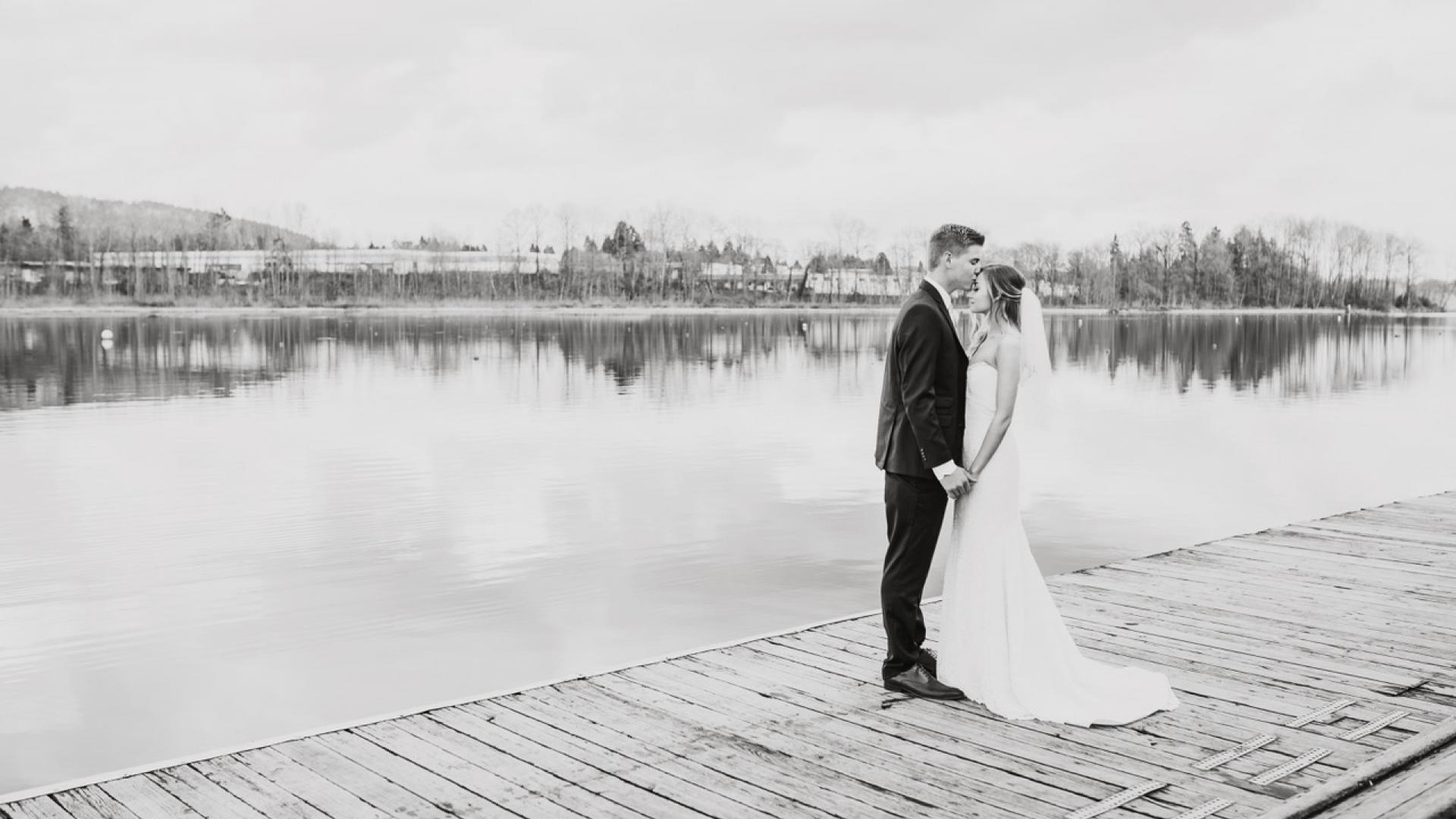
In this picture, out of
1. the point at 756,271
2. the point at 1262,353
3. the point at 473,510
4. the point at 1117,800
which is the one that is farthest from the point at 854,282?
the point at 1117,800

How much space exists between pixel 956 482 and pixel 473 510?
35.6 feet

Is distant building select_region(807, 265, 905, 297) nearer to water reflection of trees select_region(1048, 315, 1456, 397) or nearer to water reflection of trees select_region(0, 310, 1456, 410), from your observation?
water reflection of trees select_region(1048, 315, 1456, 397)

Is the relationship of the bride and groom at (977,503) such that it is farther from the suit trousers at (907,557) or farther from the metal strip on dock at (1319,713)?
the metal strip on dock at (1319,713)

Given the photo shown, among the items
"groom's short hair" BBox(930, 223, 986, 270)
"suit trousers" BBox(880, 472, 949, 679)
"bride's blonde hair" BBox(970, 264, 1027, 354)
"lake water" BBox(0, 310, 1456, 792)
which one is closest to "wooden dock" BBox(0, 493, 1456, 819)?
"suit trousers" BBox(880, 472, 949, 679)

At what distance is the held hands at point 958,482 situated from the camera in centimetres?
571

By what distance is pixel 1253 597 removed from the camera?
8.29 meters

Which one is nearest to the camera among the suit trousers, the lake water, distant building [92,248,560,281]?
the suit trousers

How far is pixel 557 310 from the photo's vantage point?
117 m

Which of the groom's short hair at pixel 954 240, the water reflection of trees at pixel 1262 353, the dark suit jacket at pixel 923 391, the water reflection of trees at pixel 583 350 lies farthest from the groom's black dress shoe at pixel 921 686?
the water reflection of trees at pixel 1262 353

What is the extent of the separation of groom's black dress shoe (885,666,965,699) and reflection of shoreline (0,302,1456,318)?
76.5m

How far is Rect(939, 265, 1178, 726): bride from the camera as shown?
5.74m

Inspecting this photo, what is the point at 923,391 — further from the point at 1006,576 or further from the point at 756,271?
the point at 756,271

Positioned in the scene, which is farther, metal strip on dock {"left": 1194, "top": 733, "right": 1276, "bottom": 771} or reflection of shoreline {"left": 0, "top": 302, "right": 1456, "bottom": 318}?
reflection of shoreline {"left": 0, "top": 302, "right": 1456, "bottom": 318}

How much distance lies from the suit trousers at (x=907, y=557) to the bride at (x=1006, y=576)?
138mm
